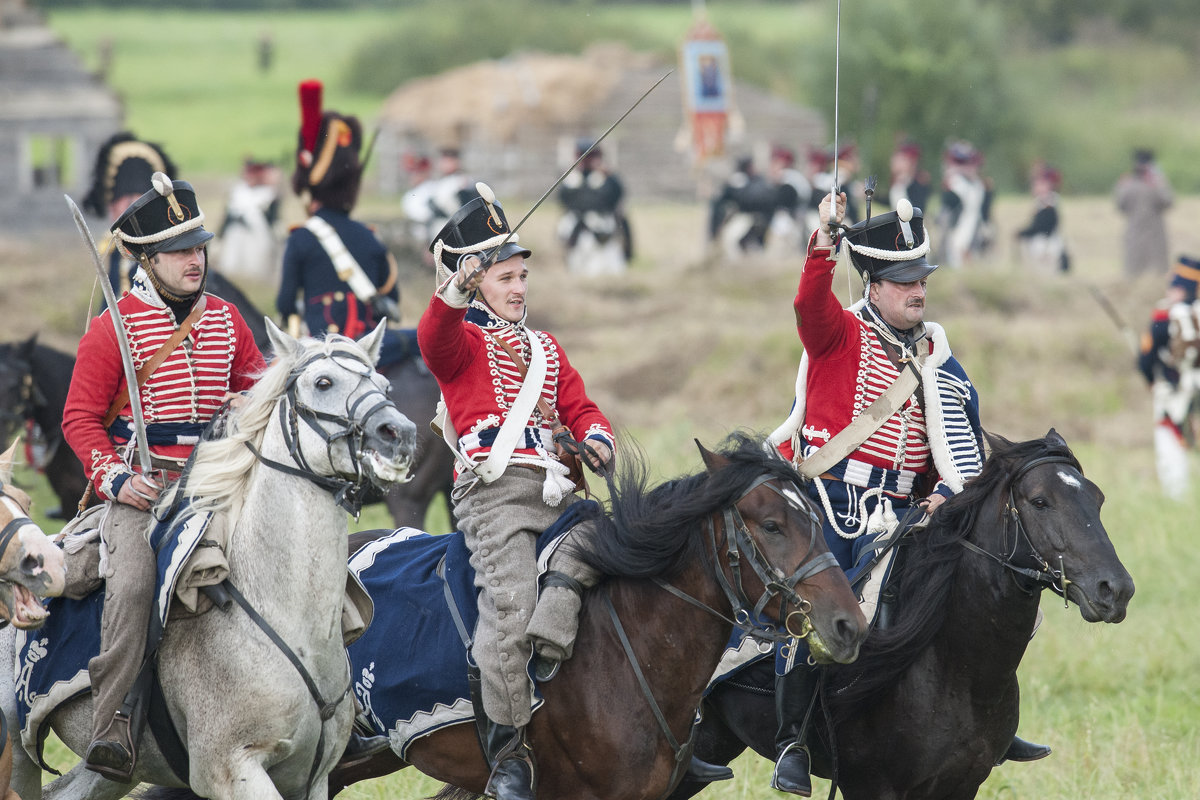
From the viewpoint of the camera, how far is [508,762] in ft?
18.3

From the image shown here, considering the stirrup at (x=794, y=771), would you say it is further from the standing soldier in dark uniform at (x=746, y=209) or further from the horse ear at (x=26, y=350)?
the standing soldier in dark uniform at (x=746, y=209)

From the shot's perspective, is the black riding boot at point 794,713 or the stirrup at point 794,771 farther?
the black riding boot at point 794,713

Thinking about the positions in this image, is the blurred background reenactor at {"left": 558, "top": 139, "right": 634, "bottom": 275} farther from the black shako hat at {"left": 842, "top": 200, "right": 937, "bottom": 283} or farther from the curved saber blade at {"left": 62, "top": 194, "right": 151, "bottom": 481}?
the curved saber blade at {"left": 62, "top": 194, "right": 151, "bottom": 481}

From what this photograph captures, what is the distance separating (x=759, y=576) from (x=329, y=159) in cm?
548

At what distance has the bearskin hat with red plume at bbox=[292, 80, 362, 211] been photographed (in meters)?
9.82

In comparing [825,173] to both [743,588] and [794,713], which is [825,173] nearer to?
[794,713]

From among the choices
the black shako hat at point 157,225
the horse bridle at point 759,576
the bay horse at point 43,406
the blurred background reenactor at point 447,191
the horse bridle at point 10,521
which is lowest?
the blurred background reenactor at point 447,191

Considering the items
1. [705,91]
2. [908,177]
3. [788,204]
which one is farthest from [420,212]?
[705,91]

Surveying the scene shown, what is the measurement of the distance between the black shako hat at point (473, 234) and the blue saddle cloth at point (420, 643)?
102cm

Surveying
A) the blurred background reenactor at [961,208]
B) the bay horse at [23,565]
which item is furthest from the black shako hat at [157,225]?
the blurred background reenactor at [961,208]

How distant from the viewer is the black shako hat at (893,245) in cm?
618

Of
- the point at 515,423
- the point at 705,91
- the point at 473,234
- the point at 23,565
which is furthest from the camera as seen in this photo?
the point at 705,91

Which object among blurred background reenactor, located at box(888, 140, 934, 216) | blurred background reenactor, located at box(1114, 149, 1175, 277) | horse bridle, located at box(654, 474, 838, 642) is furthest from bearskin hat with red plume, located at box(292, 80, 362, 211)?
blurred background reenactor, located at box(1114, 149, 1175, 277)

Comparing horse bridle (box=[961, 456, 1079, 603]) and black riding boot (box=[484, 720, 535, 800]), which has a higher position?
horse bridle (box=[961, 456, 1079, 603])
